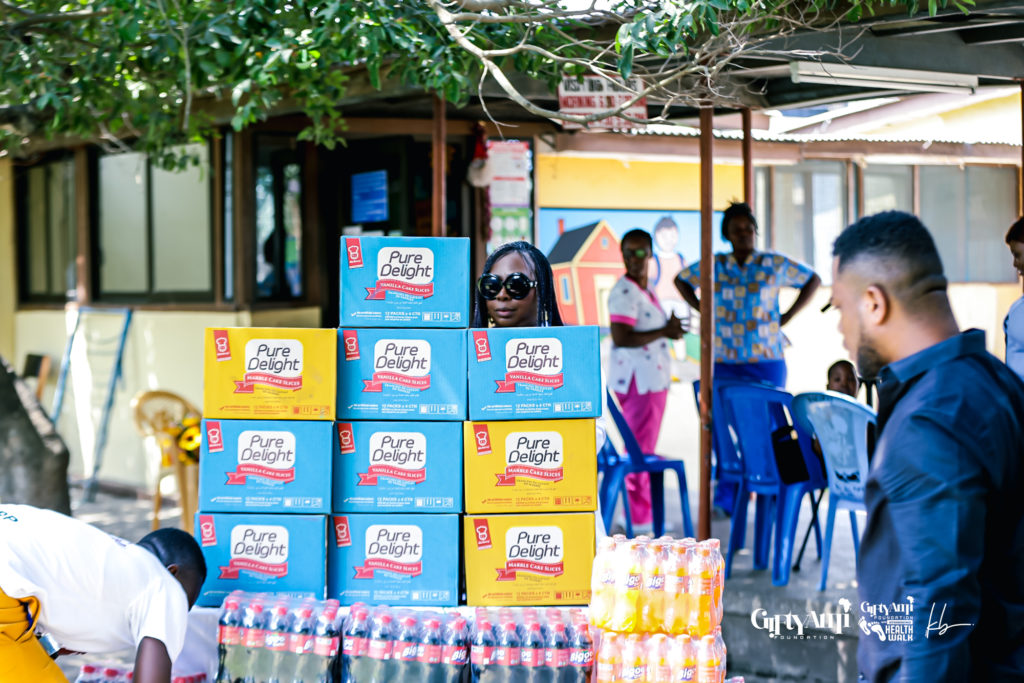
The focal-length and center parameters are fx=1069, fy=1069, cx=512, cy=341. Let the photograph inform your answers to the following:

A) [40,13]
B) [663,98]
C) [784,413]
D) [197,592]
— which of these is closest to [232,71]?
[40,13]

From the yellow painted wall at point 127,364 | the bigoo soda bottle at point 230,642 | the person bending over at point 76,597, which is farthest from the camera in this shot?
the yellow painted wall at point 127,364

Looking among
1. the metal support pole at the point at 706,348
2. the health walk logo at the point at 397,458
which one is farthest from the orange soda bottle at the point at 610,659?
the metal support pole at the point at 706,348

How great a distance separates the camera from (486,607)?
3.39 meters

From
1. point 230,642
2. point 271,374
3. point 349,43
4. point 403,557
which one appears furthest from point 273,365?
point 349,43

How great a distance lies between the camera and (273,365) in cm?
338

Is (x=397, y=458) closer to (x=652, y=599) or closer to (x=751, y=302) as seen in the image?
(x=652, y=599)

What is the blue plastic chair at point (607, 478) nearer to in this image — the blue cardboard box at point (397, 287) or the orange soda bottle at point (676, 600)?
the blue cardboard box at point (397, 287)

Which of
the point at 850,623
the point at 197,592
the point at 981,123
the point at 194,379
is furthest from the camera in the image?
the point at 981,123

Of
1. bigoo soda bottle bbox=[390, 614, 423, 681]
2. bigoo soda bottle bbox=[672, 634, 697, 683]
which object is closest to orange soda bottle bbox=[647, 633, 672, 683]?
bigoo soda bottle bbox=[672, 634, 697, 683]

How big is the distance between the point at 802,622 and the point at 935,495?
3.63 meters

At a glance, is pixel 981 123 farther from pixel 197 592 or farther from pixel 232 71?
pixel 197 592

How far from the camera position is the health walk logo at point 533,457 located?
3.39m

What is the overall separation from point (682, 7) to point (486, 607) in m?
2.15

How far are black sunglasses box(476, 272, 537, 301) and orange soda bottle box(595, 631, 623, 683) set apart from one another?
4.04 ft
